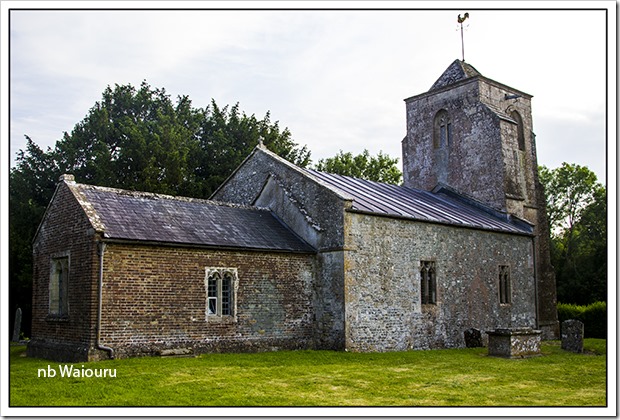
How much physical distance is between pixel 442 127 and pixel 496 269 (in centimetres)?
948

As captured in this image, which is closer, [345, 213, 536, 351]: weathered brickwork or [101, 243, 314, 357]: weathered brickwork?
[101, 243, 314, 357]: weathered brickwork

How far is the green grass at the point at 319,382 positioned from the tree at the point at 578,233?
70.1ft

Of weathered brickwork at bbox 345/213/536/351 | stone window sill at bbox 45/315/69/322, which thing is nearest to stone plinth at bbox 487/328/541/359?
weathered brickwork at bbox 345/213/536/351

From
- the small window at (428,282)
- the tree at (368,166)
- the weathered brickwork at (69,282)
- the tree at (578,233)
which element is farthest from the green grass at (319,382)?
the tree at (368,166)

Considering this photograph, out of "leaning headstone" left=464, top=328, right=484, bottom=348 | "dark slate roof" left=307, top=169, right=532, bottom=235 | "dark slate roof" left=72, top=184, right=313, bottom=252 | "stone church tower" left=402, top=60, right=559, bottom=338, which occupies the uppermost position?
"stone church tower" left=402, top=60, right=559, bottom=338

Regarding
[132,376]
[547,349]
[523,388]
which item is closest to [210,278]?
[132,376]

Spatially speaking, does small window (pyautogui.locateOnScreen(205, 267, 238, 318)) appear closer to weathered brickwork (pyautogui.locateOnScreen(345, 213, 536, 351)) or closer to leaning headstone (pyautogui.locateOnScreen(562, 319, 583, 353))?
weathered brickwork (pyautogui.locateOnScreen(345, 213, 536, 351))

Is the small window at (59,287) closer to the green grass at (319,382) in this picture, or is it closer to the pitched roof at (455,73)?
the green grass at (319,382)

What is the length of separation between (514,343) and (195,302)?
9599 millimetres

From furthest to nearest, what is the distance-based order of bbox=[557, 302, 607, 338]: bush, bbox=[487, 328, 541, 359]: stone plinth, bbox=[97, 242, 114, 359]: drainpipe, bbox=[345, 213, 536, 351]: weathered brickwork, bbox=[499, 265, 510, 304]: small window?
bbox=[557, 302, 607, 338]: bush, bbox=[499, 265, 510, 304]: small window, bbox=[345, 213, 536, 351]: weathered brickwork, bbox=[487, 328, 541, 359]: stone plinth, bbox=[97, 242, 114, 359]: drainpipe

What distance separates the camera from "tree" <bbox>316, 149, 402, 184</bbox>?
165ft

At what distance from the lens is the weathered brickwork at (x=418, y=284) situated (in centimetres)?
2048

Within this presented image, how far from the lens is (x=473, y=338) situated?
23000mm

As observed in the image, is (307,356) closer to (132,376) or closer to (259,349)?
(259,349)
